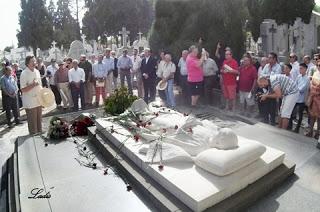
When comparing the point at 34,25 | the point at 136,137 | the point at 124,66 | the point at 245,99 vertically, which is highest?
the point at 34,25

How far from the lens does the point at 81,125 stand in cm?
602

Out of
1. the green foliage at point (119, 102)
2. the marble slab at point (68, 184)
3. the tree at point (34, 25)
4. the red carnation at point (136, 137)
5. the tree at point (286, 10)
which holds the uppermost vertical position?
the tree at point (34, 25)

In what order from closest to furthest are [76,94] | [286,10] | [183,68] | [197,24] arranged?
1. [183,68]
2. [76,94]
3. [197,24]
4. [286,10]

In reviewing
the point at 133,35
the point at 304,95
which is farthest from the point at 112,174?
the point at 133,35

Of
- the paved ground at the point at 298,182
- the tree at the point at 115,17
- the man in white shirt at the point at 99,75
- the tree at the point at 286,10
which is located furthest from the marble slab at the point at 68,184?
the tree at the point at 115,17

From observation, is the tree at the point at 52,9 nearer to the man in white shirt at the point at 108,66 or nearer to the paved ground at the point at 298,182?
the man in white shirt at the point at 108,66

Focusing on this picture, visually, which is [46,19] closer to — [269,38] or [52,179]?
[269,38]

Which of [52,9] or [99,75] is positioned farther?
[52,9]

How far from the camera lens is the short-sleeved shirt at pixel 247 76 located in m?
8.38

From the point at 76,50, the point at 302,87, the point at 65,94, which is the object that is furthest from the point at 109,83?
the point at 76,50

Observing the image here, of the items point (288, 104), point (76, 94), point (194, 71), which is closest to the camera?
point (288, 104)

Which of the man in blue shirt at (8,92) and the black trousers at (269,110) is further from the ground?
the man in blue shirt at (8,92)

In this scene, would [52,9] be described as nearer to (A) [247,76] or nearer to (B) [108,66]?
(B) [108,66]

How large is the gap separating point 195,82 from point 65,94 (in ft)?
14.1
